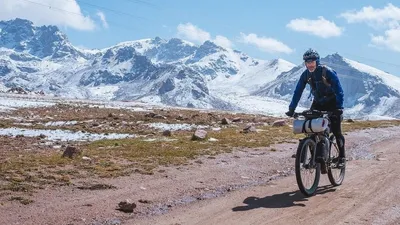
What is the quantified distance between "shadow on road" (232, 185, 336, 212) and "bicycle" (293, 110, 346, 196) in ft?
1.09

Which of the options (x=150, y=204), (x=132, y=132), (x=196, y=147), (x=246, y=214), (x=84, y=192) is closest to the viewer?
(x=246, y=214)

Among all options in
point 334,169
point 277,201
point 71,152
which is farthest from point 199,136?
point 277,201

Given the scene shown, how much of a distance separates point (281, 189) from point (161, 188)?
3.47m

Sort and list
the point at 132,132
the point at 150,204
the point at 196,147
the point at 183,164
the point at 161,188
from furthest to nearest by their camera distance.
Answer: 1. the point at 132,132
2. the point at 196,147
3. the point at 183,164
4. the point at 161,188
5. the point at 150,204

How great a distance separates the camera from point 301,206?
1045 centimetres

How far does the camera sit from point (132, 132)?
3203cm

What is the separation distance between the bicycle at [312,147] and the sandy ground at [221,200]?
50cm

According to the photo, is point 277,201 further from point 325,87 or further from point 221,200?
point 325,87

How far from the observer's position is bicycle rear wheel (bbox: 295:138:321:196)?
36.4 feet

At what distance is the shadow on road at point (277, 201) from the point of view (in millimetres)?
10538

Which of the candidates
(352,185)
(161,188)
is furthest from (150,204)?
(352,185)

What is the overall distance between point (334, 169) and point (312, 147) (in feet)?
5.63

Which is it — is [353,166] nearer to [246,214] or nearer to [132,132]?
[246,214]

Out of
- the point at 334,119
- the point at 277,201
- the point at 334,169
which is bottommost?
the point at 277,201
